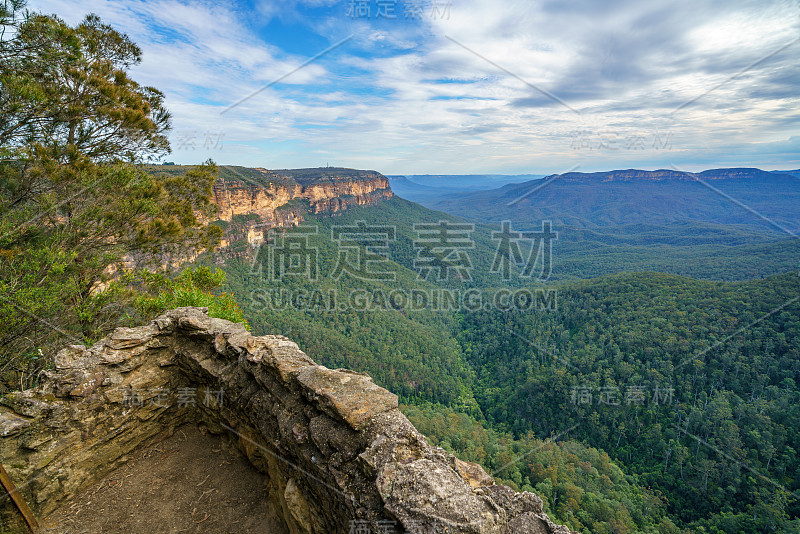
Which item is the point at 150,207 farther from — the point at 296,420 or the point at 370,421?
the point at 370,421

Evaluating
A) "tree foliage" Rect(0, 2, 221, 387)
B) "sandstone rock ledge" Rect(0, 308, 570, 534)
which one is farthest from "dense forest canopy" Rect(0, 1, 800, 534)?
"sandstone rock ledge" Rect(0, 308, 570, 534)

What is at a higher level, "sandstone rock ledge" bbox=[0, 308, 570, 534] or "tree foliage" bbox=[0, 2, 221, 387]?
"tree foliage" bbox=[0, 2, 221, 387]

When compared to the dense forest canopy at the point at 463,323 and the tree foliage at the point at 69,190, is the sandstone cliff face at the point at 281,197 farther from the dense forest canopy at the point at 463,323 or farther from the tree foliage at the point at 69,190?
the tree foliage at the point at 69,190

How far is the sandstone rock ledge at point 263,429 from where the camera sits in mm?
3369

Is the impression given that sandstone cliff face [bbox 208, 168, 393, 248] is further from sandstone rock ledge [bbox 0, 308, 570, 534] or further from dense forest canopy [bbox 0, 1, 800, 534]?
sandstone rock ledge [bbox 0, 308, 570, 534]

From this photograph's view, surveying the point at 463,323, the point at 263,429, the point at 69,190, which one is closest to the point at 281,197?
the point at 463,323

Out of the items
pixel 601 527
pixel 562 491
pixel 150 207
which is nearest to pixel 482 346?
pixel 562 491

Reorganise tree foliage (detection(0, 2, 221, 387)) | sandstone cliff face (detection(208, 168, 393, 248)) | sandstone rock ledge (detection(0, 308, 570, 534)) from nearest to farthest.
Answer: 1. sandstone rock ledge (detection(0, 308, 570, 534))
2. tree foliage (detection(0, 2, 221, 387))
3. sandstone cliff face (detection(208, 168, 393, 248))

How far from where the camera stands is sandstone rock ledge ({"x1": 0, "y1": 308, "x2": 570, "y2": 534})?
3369 mm

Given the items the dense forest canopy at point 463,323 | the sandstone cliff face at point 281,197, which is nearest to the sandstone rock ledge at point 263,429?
the dense forest canopy at point 463,323

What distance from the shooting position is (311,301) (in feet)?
159

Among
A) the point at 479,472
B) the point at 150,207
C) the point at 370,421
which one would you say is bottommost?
the point at 479,472

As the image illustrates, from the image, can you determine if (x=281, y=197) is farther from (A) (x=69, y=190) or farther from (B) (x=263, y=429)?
(B) (x=263, y=429)

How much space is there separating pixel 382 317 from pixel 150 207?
43552 mm
